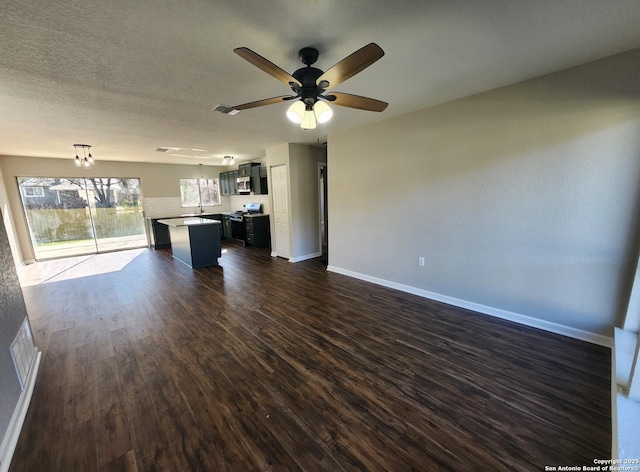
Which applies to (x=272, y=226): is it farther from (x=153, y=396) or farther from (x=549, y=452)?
(x=549, y=452)

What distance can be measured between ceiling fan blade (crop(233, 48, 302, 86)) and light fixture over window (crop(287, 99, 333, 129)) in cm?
14

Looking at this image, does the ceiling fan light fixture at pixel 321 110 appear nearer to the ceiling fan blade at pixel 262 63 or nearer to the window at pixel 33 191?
the ceiling fan blade at pixel 262 63

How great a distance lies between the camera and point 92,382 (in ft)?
6.64

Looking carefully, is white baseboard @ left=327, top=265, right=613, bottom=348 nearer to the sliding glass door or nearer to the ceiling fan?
the ceiling fan

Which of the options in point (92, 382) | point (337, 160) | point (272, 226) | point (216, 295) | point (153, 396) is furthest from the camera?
point (272, 226)

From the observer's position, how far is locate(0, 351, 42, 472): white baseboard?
4.58ft

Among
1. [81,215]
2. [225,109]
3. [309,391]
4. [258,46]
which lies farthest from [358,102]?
[81,215]

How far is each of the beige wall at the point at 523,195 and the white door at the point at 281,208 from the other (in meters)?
2.16

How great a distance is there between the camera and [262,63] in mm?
1410

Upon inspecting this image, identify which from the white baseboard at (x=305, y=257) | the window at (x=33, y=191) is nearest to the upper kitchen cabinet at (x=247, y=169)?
the white baseboard at (x=305, y=257)

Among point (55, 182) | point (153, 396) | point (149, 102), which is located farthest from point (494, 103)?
point (55, 182)

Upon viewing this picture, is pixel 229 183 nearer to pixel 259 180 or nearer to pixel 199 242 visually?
pixel 259 180

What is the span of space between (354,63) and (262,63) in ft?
1.70

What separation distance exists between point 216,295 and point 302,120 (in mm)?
2901
